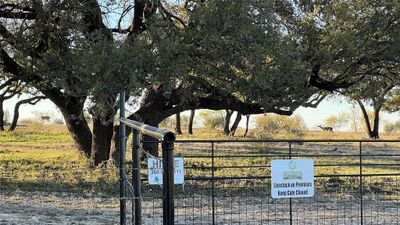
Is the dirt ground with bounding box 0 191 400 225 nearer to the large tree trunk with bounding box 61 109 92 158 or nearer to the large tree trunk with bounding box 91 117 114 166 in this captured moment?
the large tree trunk with bounding box 91 117 114 166

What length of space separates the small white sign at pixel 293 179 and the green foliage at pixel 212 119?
54927mm

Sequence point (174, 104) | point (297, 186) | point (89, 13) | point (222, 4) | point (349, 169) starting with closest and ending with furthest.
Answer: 1. point (297, 186)
2. point (222, 4)
3. point (89, 13)
4. point (174, 104)
5. point (349, 169)

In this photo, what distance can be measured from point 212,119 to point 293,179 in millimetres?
56563

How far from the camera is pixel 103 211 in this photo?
32.9 feet

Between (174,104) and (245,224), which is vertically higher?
(174,104)

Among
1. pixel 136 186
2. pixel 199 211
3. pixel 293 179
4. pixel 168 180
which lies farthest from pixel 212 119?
pixel 168 180

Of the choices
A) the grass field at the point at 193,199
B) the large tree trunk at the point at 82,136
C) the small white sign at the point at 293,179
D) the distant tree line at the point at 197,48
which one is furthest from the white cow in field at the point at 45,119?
the small white sign at the point at 293,179

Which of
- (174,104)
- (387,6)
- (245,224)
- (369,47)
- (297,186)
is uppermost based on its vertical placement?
(387,6)

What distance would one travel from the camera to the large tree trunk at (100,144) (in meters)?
16.8

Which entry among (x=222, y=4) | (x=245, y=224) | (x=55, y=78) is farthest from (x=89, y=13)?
(x=245, y=224)

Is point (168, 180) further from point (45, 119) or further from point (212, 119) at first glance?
point (45, 119)

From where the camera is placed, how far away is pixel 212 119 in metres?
64.0

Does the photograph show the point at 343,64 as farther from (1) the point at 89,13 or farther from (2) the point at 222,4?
(1) the point at 89,13

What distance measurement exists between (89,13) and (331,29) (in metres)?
5.76
